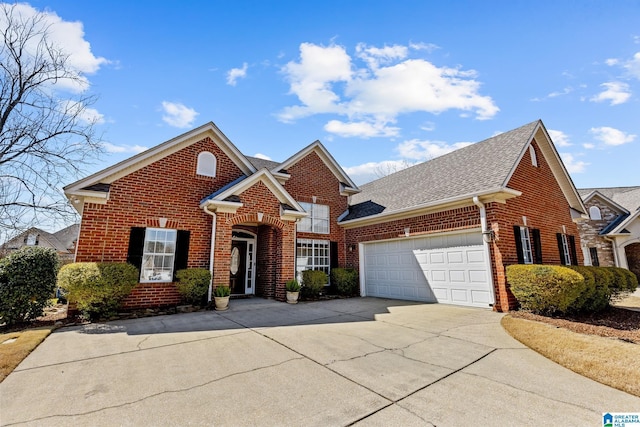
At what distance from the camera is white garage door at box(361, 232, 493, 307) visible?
28.6 feet

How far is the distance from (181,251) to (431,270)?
841cm

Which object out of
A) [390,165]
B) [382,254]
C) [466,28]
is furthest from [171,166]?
[390,165]

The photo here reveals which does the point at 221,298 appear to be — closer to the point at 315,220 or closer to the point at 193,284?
the point at 193,284

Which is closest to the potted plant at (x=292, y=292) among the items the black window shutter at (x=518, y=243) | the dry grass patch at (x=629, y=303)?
the black window shutter at (x=518, y=243)

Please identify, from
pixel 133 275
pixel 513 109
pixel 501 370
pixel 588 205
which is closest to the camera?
pixel 501 370

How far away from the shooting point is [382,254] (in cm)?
1185

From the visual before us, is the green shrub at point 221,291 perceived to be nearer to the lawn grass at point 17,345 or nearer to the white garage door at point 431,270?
the lawn grass at point 17,345

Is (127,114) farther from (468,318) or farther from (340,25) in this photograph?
(468,318)

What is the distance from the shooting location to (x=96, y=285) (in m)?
7.01

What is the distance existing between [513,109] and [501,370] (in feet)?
33.5

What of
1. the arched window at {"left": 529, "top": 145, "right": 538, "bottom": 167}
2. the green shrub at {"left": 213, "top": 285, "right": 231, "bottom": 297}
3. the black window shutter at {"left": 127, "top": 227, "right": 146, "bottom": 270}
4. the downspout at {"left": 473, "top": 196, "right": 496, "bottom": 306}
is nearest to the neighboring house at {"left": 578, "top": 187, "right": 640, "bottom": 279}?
the arched window at {"left": 529, "top": 145, "right": 538, "bottom": 167}

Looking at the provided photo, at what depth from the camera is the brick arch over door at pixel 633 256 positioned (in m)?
18.5

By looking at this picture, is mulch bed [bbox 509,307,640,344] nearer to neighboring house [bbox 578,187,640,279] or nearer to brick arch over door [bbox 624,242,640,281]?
neighboring house [bbox 578,187,640,279]

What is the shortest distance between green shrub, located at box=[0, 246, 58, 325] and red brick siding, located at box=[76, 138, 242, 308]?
2.39 feet
